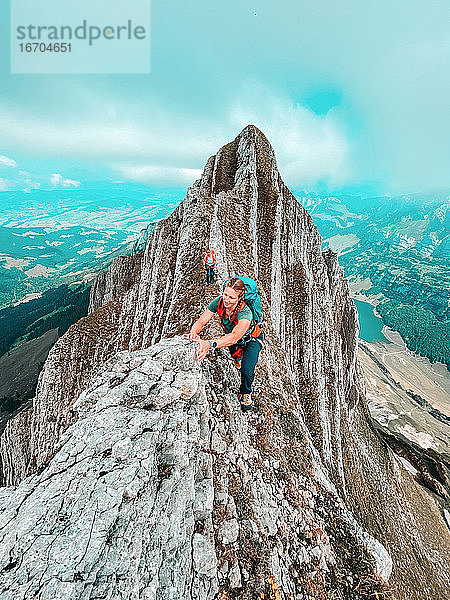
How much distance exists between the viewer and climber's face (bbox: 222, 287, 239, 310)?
27.0ft

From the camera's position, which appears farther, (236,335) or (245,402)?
(245,402)

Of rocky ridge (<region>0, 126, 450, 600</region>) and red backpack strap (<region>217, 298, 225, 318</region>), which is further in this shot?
red backpack strap (<region>217, 298, 225, 318</region>)

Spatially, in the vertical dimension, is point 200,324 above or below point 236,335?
above

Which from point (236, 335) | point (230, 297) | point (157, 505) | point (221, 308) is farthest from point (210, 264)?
point (157, 505)

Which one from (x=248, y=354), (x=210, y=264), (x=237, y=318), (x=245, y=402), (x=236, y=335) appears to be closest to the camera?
(x=236, y=335)

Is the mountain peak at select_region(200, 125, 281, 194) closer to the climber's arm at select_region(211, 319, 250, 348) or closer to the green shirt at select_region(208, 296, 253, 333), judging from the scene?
the green shirt at select_region(208, 296, 253, 333)

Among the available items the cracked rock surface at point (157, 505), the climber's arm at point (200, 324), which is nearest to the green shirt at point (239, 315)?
the climber's arm at point (200, 324)

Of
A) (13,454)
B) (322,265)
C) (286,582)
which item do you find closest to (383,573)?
(286,582)

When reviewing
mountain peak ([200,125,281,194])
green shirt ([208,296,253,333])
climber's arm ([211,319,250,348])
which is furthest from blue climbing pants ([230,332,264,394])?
mountain peak ([200,125,281,194])

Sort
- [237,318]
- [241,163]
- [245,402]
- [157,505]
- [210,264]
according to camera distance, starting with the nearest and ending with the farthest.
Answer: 1. [157,505]
2. [237,318]
3. [245,402]
4. [210,264]
5. [241,163]

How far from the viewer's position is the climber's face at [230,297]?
8.22 meters

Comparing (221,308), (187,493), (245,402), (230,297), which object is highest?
(230,297)

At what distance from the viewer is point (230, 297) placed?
824 centimetres

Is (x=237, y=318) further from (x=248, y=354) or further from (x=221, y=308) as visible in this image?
(x=248, y=354)
